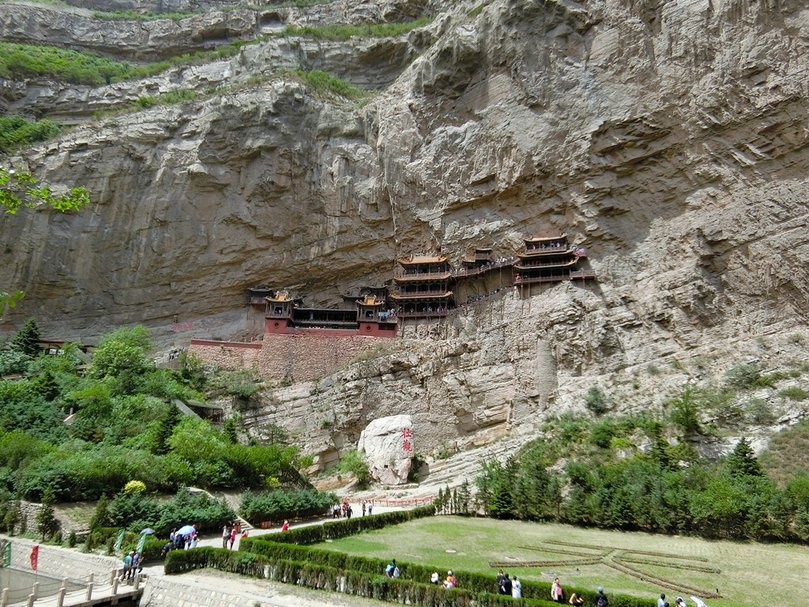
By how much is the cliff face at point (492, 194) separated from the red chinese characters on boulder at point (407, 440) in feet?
9.65

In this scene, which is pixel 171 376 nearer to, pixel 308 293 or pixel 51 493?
pixel 308 293

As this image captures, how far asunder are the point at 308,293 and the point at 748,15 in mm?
34241

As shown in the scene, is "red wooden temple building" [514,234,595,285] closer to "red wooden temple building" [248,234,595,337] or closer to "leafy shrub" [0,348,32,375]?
"red wooden temple building" [248,234,595,337]

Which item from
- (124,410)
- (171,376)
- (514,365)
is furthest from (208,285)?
(514,365)

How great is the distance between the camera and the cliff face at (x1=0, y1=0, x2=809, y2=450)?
31.0m

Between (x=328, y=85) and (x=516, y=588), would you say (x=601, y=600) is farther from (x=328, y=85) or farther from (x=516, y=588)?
(x=328, y=85)

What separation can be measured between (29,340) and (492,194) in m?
32.9

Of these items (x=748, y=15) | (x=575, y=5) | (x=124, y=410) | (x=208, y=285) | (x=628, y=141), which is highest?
(x=575, y=5)

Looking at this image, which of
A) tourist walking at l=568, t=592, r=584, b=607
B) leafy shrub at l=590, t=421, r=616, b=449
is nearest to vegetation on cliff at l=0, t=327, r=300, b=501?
leafy shrub at l=590, t=421, r=616, b=449

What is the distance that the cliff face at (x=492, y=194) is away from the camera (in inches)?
1222

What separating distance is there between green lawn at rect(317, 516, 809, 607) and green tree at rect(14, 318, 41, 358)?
95.6ft

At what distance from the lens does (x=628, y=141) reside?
114 feet

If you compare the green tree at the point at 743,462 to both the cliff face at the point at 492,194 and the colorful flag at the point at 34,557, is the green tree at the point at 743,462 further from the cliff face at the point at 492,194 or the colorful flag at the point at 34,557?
the colorful flag at the point at 34,557

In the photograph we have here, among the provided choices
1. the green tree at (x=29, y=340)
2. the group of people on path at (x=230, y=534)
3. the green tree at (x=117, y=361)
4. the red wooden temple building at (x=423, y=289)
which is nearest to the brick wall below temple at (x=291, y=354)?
the red wooden temple building at (x=423, y=289)
